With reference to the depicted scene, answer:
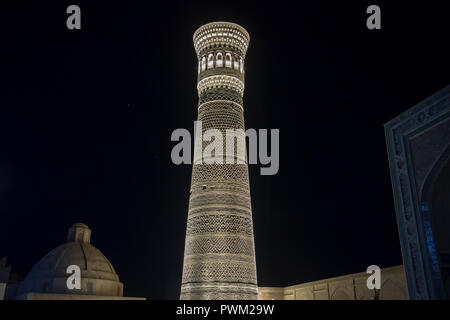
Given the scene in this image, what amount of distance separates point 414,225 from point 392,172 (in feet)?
2.37

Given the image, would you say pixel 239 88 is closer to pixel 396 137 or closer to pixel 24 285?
pixel 396 137

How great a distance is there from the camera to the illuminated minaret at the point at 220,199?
735 cm

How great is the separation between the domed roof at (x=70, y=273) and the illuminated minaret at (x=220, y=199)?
5.41 m

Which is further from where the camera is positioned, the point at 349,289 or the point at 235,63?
the point at 349,289

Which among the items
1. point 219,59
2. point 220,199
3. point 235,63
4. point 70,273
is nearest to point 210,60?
point 219,59

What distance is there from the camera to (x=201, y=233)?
7.72m

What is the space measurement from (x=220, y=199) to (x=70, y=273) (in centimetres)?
629

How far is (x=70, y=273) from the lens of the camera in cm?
1171

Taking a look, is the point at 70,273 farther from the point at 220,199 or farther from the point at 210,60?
the point at 210,60

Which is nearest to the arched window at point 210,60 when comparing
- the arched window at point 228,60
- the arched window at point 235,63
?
the arched window at point 228,60

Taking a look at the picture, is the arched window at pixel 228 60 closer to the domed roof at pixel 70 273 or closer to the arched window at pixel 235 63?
the arched window at pixel 235 63

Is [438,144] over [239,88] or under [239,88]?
under

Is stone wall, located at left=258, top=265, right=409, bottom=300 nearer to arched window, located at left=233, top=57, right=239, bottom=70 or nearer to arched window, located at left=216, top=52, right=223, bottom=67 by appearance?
arched window, located at left=233, top=57, right=239, bottom=70
